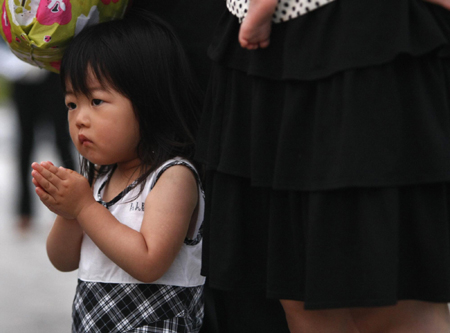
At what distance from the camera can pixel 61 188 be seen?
132 centimetres

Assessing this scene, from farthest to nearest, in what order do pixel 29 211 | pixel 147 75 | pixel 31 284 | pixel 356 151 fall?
pixel 29 211 < pixel 31 284 < pixel 147 75 < pixel 356 151

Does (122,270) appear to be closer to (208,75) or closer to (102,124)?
(102,124)

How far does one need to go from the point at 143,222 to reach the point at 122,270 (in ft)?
0.50

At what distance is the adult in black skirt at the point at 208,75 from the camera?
59.8 inches

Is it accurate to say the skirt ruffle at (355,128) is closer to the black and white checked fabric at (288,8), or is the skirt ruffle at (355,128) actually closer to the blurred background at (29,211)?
the black and white checked fabric at (288,8)

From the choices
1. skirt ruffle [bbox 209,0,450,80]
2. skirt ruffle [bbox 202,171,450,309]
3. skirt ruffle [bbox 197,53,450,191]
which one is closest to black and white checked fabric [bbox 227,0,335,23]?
skirt ruffle [bbox 209,0,450,80]

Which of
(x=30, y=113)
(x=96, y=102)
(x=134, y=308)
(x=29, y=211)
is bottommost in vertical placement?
(x=29, y=211)

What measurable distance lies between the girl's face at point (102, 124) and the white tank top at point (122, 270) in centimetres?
11

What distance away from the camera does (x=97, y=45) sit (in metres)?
1.40

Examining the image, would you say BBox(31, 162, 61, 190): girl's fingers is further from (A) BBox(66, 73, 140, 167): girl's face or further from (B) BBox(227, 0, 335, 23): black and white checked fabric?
(B) BBox(227, 0, 335, 23): black and white checked fabric

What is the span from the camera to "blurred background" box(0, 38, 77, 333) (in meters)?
2.56

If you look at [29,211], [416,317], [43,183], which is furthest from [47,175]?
[29,211]

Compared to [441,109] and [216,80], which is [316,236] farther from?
[216,80]

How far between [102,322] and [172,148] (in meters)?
0.44
